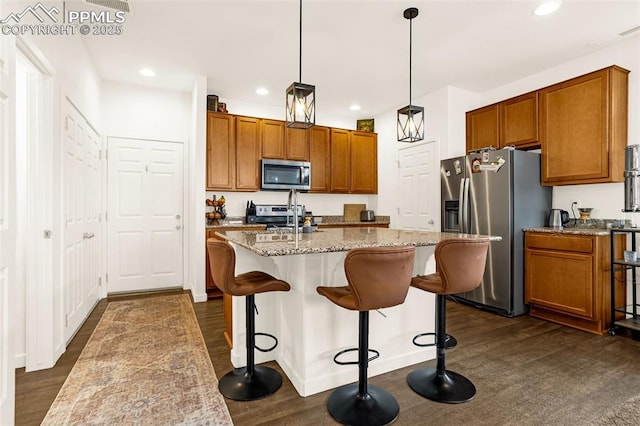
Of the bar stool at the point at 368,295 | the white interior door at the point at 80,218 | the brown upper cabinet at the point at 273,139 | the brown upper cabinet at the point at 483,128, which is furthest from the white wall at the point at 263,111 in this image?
the bar stool at the point at 368,295

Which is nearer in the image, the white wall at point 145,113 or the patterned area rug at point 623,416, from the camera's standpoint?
the patterned area rug at point 623,416

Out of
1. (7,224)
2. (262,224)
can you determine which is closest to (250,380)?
(7,224)

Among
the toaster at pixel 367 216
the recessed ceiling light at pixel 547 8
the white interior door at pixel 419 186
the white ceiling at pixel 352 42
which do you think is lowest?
the toaster at pixel 367 216

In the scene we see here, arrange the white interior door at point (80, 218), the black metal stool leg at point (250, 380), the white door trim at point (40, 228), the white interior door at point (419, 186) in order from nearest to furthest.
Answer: the black metal stool leg at point (250, 380)
the white door trim at point (40, 228)
the white interior door at point (80, 218)
the white interior door at point (419, 186)

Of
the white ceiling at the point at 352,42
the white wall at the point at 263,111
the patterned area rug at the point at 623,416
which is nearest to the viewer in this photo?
the patterned area rug at the point at 623,416

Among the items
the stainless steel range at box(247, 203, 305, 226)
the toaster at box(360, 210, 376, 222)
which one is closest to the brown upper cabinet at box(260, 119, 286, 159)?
the stainless steel range at box(247, 203, 305, 226)

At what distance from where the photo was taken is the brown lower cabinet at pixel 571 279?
9.90ft

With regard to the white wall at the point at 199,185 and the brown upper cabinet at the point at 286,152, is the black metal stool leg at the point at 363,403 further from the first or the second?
A: the brown upper cabinet at the point at 286,152

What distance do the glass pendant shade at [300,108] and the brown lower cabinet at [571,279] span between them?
9.05ft

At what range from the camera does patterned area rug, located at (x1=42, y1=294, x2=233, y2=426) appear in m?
1.82

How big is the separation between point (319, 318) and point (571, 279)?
263 cm

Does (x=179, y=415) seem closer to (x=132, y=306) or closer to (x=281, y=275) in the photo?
(x=281, y=275)

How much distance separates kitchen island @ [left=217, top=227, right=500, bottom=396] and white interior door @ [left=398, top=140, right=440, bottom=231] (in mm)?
2215

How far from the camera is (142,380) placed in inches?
86.0
